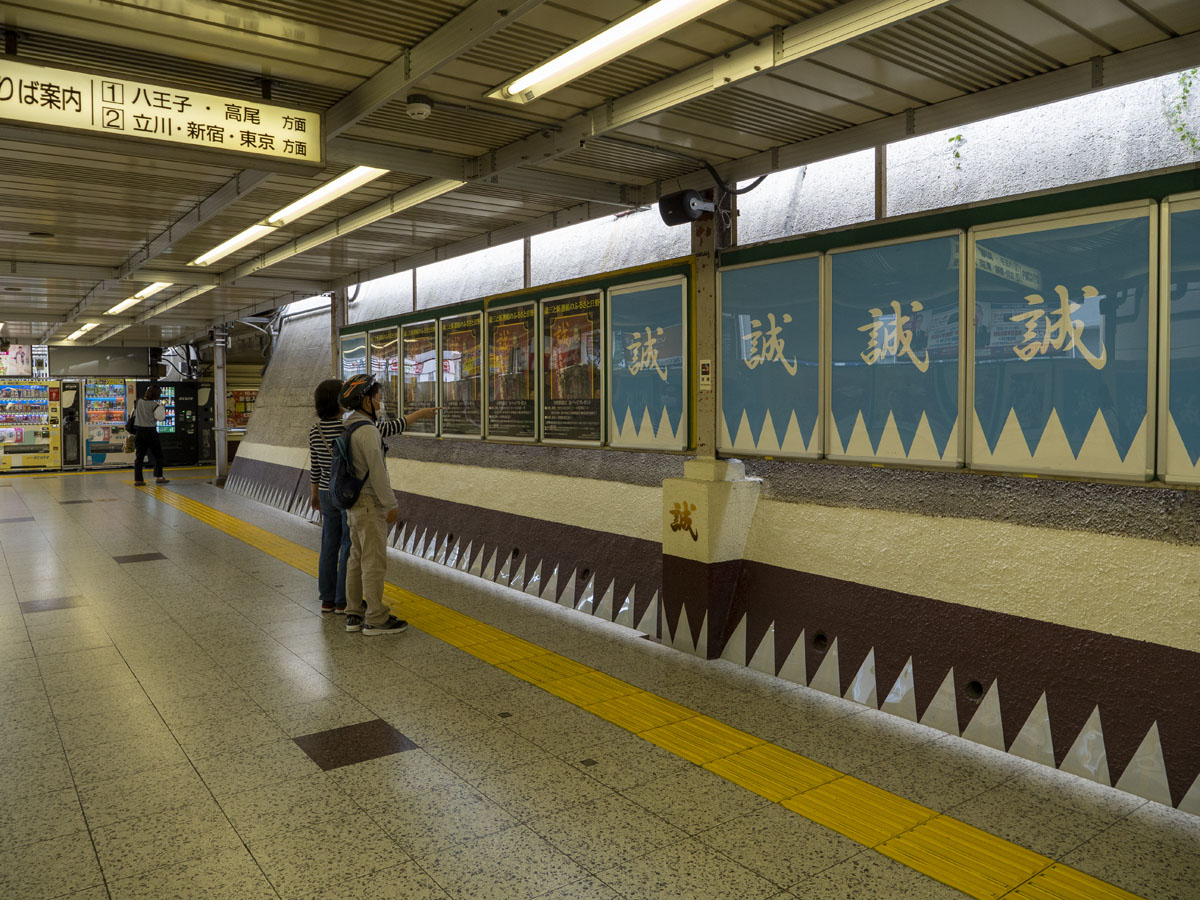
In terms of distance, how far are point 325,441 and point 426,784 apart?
3420mm

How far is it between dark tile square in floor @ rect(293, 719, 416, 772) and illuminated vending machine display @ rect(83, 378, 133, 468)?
17.7 meters

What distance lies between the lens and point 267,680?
470cm

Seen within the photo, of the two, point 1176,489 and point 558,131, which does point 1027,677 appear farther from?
point 558,131

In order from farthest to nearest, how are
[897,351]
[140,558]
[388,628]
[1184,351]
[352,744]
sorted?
[140,558] < [388,628] < [897,351] < [352,744] < [1184,351]

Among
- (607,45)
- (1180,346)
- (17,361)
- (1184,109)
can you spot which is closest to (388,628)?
(607,45)

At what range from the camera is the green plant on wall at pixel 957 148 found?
4.32 m

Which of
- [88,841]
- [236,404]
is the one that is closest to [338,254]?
[88,841]

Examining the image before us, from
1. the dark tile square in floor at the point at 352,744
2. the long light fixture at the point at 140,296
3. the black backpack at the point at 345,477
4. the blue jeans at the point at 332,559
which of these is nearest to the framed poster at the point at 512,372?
the blue jeans at the point at 332,559

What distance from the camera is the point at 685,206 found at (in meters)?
5.14

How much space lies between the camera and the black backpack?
5.41 metres

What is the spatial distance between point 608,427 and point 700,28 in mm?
3179

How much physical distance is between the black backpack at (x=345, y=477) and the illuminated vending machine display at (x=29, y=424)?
52.4 feet

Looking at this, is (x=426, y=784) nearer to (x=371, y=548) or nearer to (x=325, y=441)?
(x=371, y=548)

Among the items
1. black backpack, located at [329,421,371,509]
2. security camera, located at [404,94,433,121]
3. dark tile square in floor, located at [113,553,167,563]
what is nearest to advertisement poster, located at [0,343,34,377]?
dark tile square in floor, located at [113,553,167,563]
